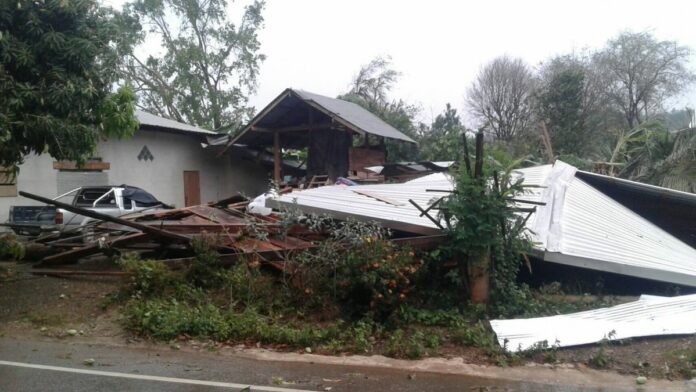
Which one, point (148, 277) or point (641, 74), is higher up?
point (641, 74)

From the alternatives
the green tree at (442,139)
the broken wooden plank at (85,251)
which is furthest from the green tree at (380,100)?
the broken wooden plank at (85,251)

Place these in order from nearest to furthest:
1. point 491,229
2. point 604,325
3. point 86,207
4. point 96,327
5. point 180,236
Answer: point 604,325
point 491,229
point 96,327
point 180,236
point 86,207

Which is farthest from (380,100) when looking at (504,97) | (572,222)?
(572,222)

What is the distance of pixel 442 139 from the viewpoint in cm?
2798

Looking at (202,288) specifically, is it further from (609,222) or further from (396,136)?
(396,136)

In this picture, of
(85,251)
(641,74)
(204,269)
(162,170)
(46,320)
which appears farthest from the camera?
(641,74)

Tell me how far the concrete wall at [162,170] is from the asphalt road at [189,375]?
470 inches

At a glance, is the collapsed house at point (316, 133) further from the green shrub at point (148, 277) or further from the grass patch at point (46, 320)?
the grass patch at point (46, 320)

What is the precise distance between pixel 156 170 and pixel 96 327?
45.9 ft

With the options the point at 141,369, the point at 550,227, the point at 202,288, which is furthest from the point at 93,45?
the point at 550,227

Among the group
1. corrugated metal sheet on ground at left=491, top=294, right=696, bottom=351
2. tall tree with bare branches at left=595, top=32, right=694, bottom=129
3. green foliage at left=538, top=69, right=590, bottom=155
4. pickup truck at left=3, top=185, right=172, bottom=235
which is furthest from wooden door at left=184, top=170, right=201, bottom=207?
tall tree with bare branches at left=595, top=32, right=694, bottom=129

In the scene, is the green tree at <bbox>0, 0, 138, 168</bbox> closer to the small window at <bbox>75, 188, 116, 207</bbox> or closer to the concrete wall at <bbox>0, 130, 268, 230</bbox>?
the small window at <bbox>75, 188, 116, 207</bbox>

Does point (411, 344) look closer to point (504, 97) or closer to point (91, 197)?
point (91, 197)

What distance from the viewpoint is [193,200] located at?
75.6 feet
